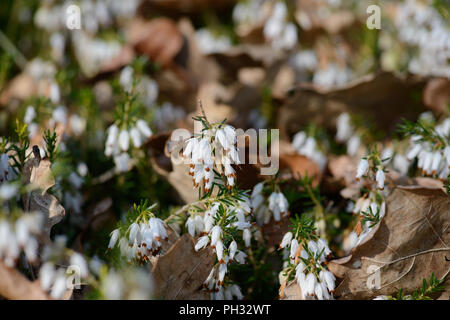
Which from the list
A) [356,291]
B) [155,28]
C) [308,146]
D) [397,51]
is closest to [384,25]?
[397,51]

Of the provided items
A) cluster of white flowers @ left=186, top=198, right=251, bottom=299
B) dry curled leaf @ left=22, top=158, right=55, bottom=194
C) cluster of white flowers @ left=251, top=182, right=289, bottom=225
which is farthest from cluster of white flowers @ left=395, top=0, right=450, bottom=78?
dry curled leaf @ left=22, top=158, right=55, bottom=194

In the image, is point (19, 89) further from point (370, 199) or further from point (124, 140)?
point (370, 199)

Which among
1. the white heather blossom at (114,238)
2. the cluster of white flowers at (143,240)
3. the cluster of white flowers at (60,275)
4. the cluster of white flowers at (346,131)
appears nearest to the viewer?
the cluster of white flowers at (60,275)

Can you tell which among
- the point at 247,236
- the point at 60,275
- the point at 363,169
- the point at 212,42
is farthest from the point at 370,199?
the point at 212,42

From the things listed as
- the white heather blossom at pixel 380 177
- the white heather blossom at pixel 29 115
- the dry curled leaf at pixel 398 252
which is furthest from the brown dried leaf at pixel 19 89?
the dry curled leaf at pixel 398 252

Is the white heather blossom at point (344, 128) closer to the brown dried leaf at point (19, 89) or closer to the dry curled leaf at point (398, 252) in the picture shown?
the dry curled leaf at point (398, 252)

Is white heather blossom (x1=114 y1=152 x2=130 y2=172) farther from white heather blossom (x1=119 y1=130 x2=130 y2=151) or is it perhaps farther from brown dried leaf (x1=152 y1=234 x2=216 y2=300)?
brown dried leaf (x1=152 y1=234 x2=216 y2=300)
